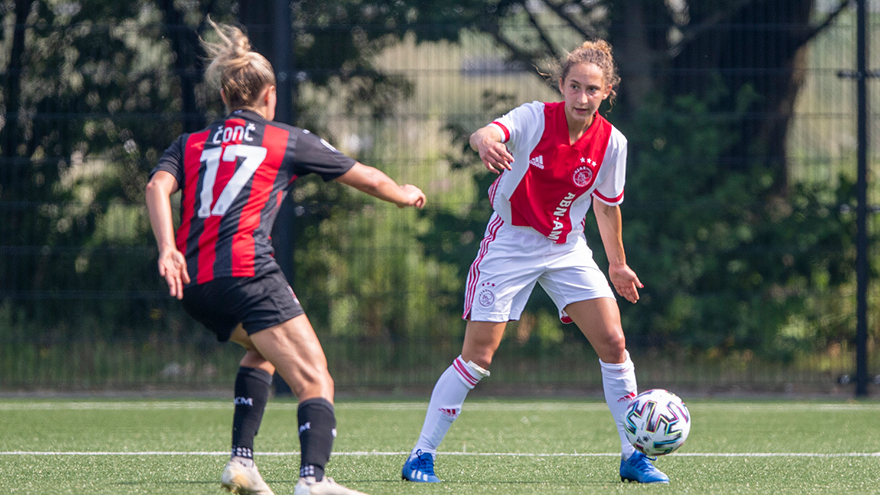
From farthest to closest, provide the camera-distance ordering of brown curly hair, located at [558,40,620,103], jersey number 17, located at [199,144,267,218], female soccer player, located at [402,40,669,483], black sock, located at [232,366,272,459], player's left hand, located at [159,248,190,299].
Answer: female soccer player, located at [402,40,669,483] < brown curly hair, located at [558,40,620,103] < black sock, located at [232,366,272,459] < jersey number 17, located at [199,144,267,218] < player's left hand, located at [159,248,190,299]

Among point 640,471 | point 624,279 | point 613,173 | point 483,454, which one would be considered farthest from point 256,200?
point 483,454

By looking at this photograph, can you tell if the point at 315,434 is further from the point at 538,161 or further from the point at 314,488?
the point at 538,161

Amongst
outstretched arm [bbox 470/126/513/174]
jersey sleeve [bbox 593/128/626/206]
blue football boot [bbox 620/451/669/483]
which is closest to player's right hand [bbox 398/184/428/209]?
outstretched arm [bbox 470/126/513/174]

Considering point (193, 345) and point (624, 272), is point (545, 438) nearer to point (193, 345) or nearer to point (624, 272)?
point (624, 272)

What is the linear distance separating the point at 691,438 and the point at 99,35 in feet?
19.4

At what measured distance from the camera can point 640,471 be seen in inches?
169

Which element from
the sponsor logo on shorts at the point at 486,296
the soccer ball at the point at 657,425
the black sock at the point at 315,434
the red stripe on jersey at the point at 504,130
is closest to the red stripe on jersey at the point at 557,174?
the red stripe on jersey at the point at 504,130

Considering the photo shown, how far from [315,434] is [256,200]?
0.84 m

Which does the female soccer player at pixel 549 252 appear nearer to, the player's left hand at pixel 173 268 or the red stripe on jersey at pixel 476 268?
the red stripe on jersey at pixel 476 268

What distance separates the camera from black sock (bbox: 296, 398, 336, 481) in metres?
3.42

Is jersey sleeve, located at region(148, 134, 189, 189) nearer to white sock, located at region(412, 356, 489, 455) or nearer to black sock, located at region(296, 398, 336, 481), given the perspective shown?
black sock, located at region(296, 398, 336, 481)

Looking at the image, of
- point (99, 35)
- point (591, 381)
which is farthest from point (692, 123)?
point (99, 35)

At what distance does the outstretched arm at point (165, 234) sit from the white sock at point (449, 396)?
1.48 m

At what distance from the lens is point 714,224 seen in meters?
8.58
